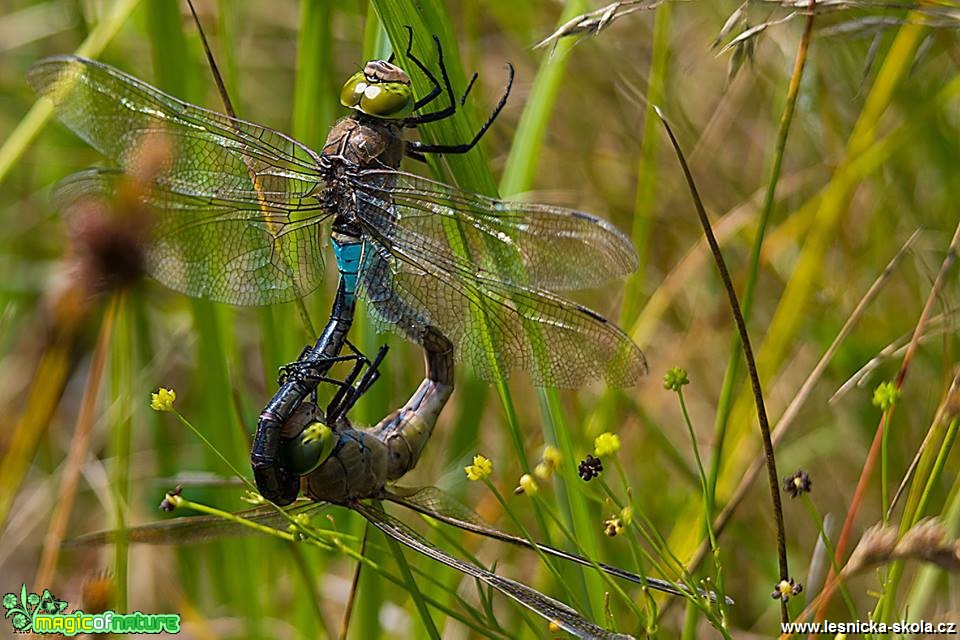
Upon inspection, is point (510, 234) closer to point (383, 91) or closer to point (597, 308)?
A: point (383, 91)

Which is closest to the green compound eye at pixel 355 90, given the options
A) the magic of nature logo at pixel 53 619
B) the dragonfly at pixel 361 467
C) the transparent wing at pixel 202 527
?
the dragonfly at pixel 361 467

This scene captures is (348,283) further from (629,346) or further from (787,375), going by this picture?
(787,375)

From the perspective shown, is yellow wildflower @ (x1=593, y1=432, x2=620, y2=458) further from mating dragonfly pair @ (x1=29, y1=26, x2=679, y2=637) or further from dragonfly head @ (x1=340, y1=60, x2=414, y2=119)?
dragonfly head @ (x1=340, y1=60, x2=414, y2=119)

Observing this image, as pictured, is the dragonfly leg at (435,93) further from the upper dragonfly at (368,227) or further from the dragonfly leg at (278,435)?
the dragonfly leg at (278,435)

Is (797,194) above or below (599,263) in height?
above

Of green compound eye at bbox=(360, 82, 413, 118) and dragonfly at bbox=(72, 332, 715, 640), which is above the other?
green compound eye at bbox=(360, 82, 413, 118)

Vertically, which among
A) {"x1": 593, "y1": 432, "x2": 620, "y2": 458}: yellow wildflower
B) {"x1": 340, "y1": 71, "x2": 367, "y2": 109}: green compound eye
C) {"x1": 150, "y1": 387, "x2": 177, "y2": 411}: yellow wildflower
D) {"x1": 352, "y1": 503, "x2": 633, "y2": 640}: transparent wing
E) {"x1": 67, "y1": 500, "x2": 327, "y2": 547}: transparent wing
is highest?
{"x1": 340, "y1": 71, "x2": 367, "y2": 109}: green compound eye

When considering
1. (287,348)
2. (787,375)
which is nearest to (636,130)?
(787,375)

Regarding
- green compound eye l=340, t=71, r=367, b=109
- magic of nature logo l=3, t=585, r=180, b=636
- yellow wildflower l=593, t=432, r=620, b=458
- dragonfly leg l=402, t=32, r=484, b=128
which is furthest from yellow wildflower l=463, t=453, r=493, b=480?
magic of nature logo l=3, t=585, r=180, b=636
